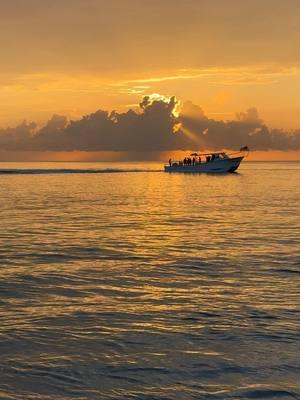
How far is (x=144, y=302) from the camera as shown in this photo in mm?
14742

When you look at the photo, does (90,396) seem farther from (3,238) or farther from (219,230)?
(219,230)

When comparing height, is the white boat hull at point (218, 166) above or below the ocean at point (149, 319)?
above

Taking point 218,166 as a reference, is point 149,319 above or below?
below

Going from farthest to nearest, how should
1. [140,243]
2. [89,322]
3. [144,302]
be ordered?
1. [140,243]
2. [144,302]
3. [89,322]

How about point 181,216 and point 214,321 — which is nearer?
point 214,321

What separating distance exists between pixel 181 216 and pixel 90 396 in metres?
35.9

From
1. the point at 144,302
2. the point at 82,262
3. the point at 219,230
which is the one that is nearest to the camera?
the point at 144,302

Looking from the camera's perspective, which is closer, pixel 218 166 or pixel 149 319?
pixel 149 319

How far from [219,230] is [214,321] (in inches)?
830

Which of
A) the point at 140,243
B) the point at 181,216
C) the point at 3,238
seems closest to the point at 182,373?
the point at 140,243

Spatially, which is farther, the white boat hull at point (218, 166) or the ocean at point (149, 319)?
the white boat hull at point (218, 166)

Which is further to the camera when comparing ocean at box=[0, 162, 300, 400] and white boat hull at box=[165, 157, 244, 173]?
white boat hull at box=[165, 157, 244, 173]

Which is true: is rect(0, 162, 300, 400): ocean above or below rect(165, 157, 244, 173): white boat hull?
below

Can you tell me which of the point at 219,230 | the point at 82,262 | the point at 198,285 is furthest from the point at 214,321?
the point at 219,230
